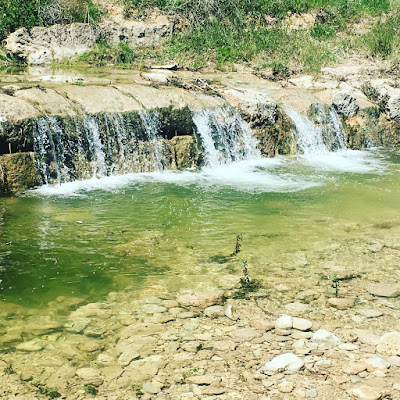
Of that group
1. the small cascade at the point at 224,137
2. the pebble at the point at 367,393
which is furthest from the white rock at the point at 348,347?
the small cascade at the point at 224,137

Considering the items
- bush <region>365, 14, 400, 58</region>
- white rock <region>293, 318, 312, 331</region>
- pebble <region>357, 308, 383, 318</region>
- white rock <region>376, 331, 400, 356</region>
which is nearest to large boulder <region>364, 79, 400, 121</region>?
bush <region>365, 14, 400, 58</region>

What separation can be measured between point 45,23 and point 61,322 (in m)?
14.7

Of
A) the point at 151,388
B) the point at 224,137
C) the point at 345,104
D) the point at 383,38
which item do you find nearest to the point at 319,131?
the point at 345,104

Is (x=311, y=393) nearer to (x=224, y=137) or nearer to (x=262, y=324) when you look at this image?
(x=262, y=324)

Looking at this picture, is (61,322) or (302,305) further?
(302,305)

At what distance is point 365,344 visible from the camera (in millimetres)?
3439

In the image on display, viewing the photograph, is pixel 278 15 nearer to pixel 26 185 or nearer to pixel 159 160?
pixel 159 160

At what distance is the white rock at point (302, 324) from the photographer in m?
3.66

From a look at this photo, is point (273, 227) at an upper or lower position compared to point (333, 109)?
lower

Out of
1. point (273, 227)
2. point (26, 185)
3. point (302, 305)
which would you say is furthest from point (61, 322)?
point (26, 185)

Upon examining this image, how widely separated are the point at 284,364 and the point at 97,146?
21.3 feet

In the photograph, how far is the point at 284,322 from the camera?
3.73 m

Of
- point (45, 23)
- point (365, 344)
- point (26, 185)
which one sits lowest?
point (365, 344)

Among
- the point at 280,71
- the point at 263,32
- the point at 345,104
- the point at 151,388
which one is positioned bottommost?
the point at 151,388
